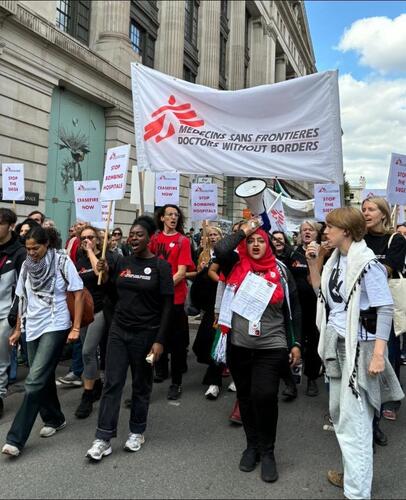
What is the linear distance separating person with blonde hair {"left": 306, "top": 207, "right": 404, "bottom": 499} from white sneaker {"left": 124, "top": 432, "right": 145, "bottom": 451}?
156cm

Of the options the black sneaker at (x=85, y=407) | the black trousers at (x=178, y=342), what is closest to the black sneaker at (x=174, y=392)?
the black trousers at (x=178, y=342)

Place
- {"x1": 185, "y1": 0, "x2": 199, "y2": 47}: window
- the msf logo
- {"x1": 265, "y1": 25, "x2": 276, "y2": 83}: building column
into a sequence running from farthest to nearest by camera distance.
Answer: {"x1": 265, "y1": 25, "x2": 276, "y2": 83}: building column
{"x1": 185, "y1": 0, "x2": 199, "y2": 47}: window
the msf logo

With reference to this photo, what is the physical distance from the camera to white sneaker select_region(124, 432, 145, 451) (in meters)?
3.80

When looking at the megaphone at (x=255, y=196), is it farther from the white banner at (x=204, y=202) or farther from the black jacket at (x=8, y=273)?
the white banner at (x=204, y=202)

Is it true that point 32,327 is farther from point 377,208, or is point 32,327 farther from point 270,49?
point 270,49

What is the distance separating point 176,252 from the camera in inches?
211

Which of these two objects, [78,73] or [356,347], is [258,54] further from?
[356,347]

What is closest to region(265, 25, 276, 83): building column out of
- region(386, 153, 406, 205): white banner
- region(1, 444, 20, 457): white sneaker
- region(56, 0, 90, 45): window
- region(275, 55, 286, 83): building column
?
region(275, 55, 286, 83): building column

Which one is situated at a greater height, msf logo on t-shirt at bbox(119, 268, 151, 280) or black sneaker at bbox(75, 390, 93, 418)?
msf logo on t-shirt at bbox(119, 268, 151, 280)

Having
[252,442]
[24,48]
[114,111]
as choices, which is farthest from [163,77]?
[114,111]

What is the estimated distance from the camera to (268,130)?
561 centimetres

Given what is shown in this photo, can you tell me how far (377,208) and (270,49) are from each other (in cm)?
4163

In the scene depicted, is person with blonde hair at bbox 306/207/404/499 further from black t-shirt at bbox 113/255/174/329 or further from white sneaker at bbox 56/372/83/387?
white sneaker at bbox 56/372/83/387

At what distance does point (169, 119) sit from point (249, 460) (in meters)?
4.08
